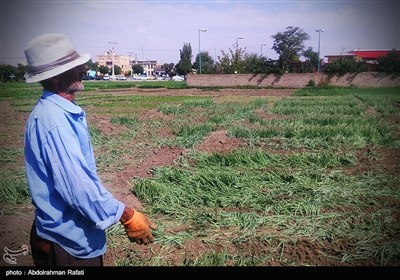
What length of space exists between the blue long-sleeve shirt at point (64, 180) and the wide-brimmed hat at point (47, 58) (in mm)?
105

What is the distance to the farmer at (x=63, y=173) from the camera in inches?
55.2

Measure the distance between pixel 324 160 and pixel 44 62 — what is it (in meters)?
4.38

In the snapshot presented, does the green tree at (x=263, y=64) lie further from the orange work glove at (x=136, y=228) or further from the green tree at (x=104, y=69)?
the orange work glove at (x=136, y=228)

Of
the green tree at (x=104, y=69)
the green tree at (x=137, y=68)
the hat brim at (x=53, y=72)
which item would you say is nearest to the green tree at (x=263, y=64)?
the green tree at (x=137, y=68)

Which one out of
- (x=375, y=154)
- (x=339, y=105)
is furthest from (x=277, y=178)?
(x=339, y=105)

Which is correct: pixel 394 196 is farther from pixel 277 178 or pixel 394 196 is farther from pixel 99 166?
pixel 99 166

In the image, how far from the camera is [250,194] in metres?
3.65

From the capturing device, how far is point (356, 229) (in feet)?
9.31

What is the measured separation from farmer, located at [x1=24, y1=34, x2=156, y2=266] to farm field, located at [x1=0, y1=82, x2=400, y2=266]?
0.46 meters

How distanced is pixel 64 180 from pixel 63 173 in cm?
3

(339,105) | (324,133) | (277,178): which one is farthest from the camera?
(339,105)

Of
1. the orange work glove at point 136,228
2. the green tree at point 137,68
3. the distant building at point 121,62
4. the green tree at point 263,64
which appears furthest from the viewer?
the green tree at point 263,64

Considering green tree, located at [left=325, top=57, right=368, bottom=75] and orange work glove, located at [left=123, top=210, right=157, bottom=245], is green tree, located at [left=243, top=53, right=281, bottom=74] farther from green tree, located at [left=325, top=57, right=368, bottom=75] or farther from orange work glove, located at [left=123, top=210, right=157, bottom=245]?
orange work glove, located at [left=123, top=210, right=157, bottom=245]

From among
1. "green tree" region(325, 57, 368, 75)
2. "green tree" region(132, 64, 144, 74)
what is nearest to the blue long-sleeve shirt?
"green tree" region(132, 64, 144, 74)
